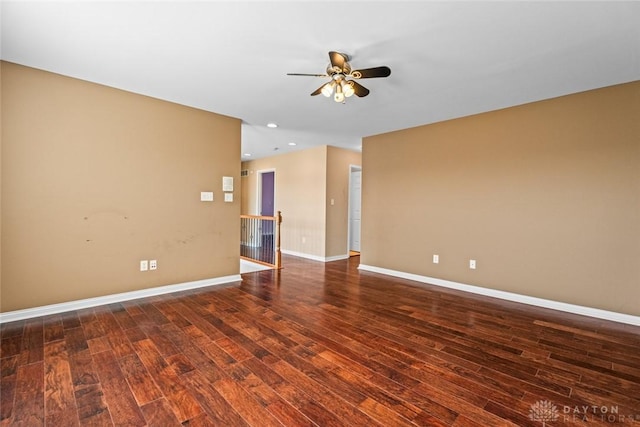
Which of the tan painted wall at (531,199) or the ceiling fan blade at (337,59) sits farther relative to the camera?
the tan painted wall at (531,199)

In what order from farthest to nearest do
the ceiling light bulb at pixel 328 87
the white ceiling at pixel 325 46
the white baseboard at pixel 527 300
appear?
the white baseboard at pixel 527 300
the ceiling light bulb at pixel 328 87
the white ceiling at pixel 325 46

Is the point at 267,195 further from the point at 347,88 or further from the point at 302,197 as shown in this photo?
the point at 347,88

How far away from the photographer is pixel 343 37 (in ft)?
7.55

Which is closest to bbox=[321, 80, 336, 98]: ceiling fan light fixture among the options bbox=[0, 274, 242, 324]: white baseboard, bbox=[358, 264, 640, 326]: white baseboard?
bbox=[0, 274, 242, 324]: white baseboard

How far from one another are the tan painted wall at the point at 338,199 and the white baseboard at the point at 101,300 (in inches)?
103

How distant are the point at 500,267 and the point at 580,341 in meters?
1.35

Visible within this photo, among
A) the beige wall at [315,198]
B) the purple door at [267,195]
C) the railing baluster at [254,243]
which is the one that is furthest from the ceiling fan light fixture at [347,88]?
the purple door at [267,195]

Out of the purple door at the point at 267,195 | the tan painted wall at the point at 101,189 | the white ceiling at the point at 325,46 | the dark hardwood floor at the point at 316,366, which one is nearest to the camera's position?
the dark hardwood floor at the point at 316,366

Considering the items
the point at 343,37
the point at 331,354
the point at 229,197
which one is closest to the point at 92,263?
the point at 229,197

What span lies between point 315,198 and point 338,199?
52 centimetres

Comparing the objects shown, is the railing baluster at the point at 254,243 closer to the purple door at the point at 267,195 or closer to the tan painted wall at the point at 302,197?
the tan painted wall at the point at 302,197

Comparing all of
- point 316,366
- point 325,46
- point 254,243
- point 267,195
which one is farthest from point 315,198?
point 316,366

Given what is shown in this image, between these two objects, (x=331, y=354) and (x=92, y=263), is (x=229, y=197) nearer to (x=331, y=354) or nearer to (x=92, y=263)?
(x=92, y=263)

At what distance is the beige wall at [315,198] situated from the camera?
6.23m
